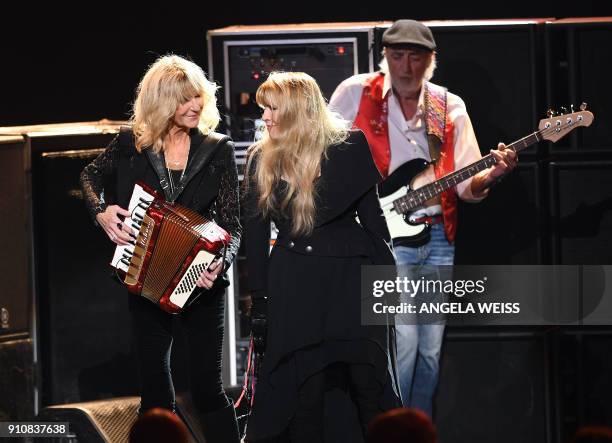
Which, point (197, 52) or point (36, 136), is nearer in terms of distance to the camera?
point (36, 136)

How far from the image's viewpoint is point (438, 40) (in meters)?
6.35

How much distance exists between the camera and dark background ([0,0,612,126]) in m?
7.05

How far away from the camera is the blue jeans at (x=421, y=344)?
20.1ft

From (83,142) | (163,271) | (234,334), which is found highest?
(83,142)

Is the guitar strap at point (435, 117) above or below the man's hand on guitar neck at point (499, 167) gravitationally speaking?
above

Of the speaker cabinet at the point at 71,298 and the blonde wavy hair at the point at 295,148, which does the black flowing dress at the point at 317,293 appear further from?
the speaker cabinet at the point at 71,298

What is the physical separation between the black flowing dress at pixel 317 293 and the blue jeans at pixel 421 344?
1.23m

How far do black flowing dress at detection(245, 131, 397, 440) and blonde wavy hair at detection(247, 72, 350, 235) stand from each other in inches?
1.7

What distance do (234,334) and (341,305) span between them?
167 centimetres

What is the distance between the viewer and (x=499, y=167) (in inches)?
233

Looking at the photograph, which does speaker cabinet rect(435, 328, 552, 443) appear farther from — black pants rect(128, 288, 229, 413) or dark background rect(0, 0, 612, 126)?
dark background rect(0, 0, 612, 126)

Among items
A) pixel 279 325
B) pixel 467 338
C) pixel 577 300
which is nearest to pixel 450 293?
pixel 467 338

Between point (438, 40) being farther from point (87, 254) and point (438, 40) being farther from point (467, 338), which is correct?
point (87, 254)

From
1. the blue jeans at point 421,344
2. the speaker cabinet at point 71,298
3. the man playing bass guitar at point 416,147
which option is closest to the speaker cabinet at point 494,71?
the man playing bass guitar at point 416,147
